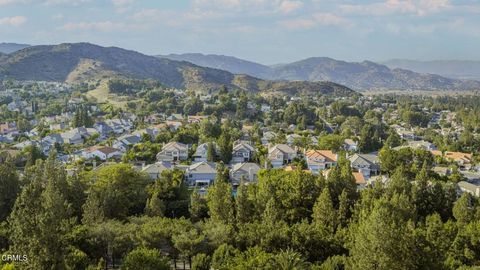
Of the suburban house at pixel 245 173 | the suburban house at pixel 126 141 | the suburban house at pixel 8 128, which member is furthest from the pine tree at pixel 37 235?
the suburban house at pixel 8 128

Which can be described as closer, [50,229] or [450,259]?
[50,229]

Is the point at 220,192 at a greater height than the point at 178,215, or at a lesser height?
greater

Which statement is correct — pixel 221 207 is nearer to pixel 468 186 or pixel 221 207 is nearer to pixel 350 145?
pixel 468 186

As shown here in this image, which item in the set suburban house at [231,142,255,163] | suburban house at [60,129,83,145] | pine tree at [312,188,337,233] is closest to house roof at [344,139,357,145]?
suburban house at [231,142,255,163]

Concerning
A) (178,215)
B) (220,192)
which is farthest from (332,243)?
(178,215)

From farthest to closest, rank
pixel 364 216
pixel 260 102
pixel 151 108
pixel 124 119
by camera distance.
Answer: pixel 260 102 → pixel 151 108 → pixel 124 119 → pixel 364 216

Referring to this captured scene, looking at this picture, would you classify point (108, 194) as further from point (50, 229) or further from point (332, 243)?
point (332, 243)

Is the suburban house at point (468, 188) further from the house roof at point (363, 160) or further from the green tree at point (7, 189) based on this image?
the green tree at point (7, 189)
